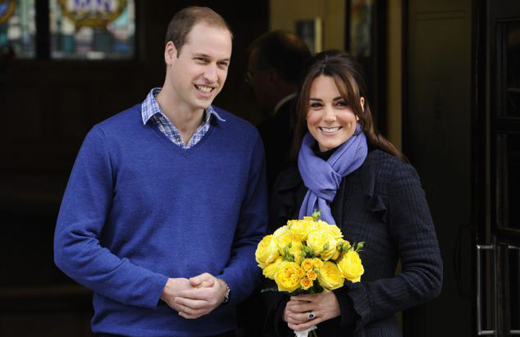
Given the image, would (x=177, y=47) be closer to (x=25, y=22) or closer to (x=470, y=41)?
(x=470, y=41)

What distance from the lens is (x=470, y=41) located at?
368 centimetres

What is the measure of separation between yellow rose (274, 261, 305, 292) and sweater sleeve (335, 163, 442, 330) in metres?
0.26

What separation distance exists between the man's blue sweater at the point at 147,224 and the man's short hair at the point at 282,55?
4.41 ft

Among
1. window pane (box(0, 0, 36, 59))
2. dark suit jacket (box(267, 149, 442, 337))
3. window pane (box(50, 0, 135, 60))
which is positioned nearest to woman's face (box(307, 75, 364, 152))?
dark suit jacket (box(267, 149, 442, 337))

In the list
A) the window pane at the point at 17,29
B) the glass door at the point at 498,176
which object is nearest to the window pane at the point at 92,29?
the window pane at the point at 17,29

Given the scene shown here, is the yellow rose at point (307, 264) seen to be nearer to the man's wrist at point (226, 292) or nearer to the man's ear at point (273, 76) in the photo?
the man's wrist at point (226, 292)

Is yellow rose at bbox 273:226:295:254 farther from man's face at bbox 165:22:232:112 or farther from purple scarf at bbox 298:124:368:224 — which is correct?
man's face at bbox 165:22:232:112

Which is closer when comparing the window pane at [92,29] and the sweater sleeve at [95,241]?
the sweater sleeve at [95,241]

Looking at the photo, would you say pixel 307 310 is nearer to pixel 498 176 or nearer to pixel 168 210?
pixel 168 210

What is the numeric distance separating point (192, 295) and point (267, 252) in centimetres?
32

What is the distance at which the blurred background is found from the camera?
348 centimetres

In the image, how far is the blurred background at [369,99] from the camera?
348 cm

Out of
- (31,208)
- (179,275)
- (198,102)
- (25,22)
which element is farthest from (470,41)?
(25,22)

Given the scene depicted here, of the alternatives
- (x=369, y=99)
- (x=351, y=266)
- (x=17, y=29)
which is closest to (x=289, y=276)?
(x=351, y=266)
